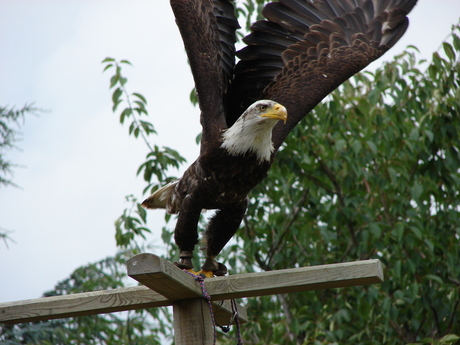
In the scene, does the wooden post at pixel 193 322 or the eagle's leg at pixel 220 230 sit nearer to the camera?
the wooden post at pixel 193 322

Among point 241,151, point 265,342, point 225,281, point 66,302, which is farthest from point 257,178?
point 265,342

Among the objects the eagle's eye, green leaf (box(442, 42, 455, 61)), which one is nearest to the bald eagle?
the eagle's eye

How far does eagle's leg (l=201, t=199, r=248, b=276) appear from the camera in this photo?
3.67m

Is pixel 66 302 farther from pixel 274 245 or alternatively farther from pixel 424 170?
pixel 424 170

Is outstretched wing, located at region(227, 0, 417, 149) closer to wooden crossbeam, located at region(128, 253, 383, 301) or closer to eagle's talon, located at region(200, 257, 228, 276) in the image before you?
eagle's talon, located at region(200, 257, 228, 276)

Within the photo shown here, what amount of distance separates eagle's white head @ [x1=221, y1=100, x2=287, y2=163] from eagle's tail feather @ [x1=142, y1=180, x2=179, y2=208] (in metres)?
0.87

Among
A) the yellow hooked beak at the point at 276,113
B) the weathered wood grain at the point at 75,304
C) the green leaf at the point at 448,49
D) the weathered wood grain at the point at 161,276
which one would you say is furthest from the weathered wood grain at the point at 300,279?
the green leaf at the point at 448,49

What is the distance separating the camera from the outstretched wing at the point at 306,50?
4164 millimetres

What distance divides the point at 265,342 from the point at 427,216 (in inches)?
75.1

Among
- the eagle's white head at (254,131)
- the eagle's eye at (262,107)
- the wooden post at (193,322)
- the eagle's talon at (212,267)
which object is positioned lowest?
the wooden post at (193,322)

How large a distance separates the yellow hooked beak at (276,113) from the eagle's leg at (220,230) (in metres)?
0.63

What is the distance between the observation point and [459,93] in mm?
5168

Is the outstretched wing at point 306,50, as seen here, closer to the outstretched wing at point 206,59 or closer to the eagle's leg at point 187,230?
the outstretched wing at point 206,59

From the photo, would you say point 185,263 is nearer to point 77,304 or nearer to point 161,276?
point 77,304
